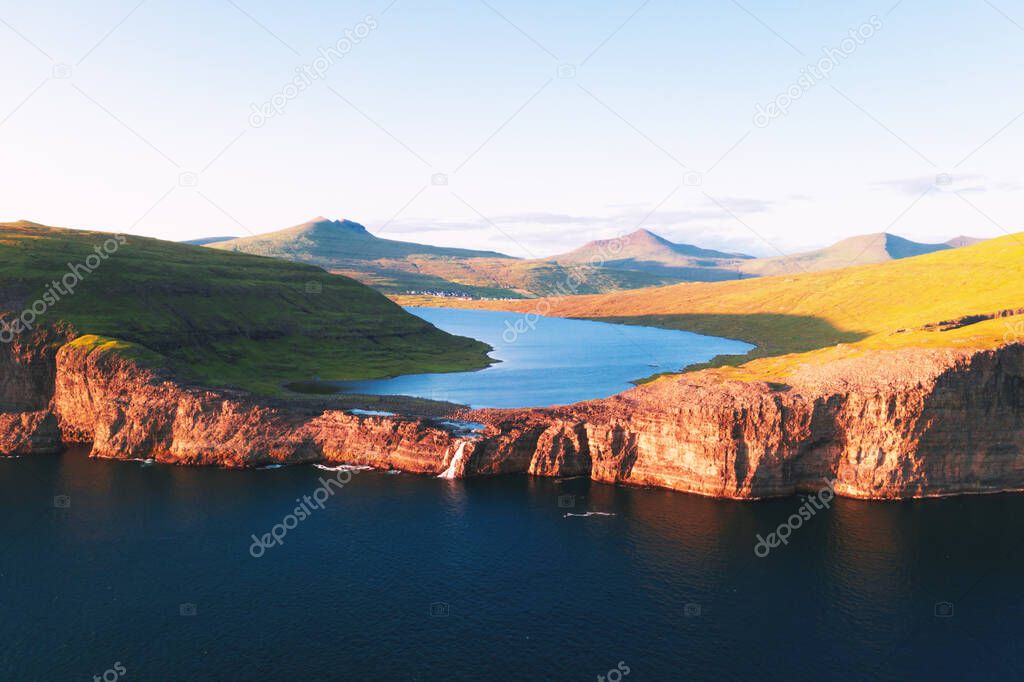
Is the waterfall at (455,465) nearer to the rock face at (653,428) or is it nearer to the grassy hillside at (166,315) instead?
the rock face at (653,428)

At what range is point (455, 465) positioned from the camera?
332 feet

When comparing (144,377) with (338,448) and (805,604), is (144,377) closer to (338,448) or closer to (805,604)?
(338,448)

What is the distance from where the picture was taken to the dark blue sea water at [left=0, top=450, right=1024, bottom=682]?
5309cm

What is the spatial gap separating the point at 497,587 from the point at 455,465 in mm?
37349

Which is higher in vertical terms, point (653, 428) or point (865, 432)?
point (865, 432)

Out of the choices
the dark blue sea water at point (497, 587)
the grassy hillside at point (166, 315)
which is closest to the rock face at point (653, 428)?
the dark blue sea water at point (497, 587)

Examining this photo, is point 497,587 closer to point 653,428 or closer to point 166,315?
point 653,428

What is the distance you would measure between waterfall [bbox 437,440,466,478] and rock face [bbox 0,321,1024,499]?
242 mm

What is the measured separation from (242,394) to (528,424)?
56937 millimetres

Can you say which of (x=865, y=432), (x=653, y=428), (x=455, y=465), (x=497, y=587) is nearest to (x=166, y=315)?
(x=455, y=465)

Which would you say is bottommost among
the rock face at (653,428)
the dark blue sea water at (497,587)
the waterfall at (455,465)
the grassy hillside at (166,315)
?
the dark blue sea water at (497,587)

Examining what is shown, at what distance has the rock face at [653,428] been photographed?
89.4m

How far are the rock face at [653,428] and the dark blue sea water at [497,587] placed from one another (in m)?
5.38

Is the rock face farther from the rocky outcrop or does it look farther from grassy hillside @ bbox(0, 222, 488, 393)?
grassy hillside @ bbox(0, 222, 488, 393)
